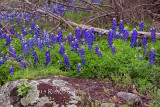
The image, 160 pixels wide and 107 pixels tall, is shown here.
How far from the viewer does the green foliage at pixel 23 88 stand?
151 inches

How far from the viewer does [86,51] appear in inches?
215

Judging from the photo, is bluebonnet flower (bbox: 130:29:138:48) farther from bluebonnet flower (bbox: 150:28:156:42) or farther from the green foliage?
the green foliage

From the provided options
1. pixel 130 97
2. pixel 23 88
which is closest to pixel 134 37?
pixel 130 97

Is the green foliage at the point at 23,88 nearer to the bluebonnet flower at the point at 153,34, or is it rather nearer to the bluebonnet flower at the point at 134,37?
the bluebonnet flower at the point at 134,37

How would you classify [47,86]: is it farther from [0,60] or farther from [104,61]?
[0,60]

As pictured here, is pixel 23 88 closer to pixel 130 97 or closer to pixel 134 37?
pixel 130 97

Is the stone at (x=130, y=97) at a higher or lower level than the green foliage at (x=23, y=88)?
lower

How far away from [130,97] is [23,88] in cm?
184

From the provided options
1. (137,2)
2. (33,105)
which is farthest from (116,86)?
(137,2)

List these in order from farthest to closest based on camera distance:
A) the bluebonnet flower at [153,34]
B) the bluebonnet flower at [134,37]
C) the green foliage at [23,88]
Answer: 1. the bluebonnet flower at [153,34]
2. the bluebonnet flower at [134,37]
3. the green foliage at [23,88]

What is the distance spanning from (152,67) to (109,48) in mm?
1270

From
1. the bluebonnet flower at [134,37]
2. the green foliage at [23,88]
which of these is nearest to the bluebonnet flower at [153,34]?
the bluebonnet flower at [134,37]

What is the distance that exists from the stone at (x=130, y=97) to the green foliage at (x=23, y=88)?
1.61 meters

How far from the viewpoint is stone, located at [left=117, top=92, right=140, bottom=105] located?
3910 mm
